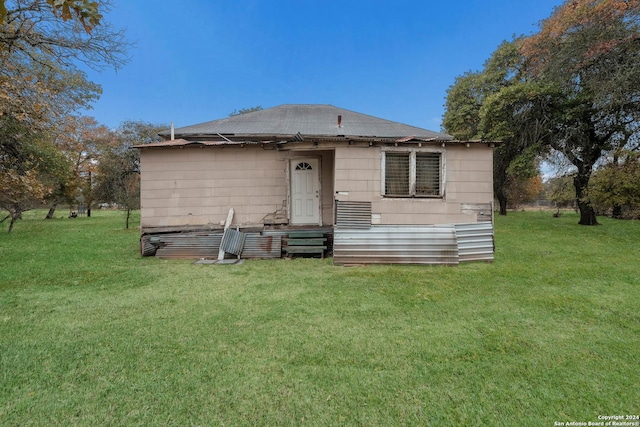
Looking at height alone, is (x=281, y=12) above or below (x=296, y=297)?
above

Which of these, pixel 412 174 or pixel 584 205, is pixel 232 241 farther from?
pixel 584 205

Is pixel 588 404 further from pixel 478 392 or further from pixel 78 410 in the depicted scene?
pixel 78 410

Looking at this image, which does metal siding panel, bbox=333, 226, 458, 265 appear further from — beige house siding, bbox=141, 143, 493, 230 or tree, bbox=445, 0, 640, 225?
tree, bbox=445, 0, 640, 225

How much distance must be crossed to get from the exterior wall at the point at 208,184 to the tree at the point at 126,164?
824 cm

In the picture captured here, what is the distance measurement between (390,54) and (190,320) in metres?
19.9

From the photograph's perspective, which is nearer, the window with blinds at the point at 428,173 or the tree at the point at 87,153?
the window with blinds at the point at 428,173

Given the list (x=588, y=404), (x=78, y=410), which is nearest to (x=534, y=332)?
(x=588, y=404)

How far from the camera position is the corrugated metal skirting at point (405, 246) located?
5.83 metres

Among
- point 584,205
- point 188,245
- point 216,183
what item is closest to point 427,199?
point 216,183

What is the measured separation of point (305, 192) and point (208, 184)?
242 centimetres

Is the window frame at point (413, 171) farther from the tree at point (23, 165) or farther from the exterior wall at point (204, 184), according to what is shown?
the tree at point (23, 165)

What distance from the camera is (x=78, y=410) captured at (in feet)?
6.05

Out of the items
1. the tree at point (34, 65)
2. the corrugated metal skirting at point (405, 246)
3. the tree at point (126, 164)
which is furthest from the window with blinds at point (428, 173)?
the tree at point (126, 164)

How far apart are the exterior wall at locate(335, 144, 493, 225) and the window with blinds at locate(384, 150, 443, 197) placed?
140mm
